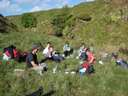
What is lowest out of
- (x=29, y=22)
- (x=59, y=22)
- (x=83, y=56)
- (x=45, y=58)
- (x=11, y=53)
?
(x=29, y=22)

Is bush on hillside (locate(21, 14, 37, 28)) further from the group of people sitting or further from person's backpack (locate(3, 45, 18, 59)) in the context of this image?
person's backpack (locate(3, 45, 18, 59))

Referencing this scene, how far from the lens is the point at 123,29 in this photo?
138 feet

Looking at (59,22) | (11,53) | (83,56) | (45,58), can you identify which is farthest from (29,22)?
(11,53)

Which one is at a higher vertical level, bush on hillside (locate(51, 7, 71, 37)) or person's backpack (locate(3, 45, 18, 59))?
person's backpack (locate(3, 45, 18, 59))

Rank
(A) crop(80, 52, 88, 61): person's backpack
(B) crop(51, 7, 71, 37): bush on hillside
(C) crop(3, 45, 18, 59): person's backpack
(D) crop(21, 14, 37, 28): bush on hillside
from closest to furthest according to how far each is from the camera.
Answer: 1. (C) crop(3, 45, 18, 59): person's backpack
2. (A) crop(80, 52, 88, 61): person's backpack
3. (B) crop(51, 7, 71, 37): bush on hillside
4. (D) crop(21, 14, 37, 28): bush on hillside

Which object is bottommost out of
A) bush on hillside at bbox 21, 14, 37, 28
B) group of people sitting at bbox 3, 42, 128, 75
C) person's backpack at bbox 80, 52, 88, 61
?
bush on hillside at bbox 21, 14, 37, 28

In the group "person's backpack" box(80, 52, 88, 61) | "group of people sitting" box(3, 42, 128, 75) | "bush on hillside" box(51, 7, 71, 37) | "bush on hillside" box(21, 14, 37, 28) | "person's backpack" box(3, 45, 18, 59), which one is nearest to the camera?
"group of people sitting" box(3, 42, 128, 75)

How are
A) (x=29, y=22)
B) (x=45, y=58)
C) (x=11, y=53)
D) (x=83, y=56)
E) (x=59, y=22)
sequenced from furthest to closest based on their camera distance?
(x=29, y=22) < (x=59, y=22) < (x=83, y=56) < (x=45, y=58) < (x=11, y=53)

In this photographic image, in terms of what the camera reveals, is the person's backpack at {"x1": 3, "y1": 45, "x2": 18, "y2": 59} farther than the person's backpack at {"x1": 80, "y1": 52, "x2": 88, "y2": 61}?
No

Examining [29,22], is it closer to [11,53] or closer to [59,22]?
[59,22]

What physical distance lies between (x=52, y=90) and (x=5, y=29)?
20373 mm

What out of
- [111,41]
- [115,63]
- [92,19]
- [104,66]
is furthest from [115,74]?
[92,19]

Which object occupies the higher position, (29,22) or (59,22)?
(59,22)

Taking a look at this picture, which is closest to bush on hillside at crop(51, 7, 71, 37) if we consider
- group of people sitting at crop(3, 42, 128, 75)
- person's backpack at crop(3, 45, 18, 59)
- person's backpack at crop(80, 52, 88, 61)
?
group of people sitting at crop(3, 42, 128, 75)
